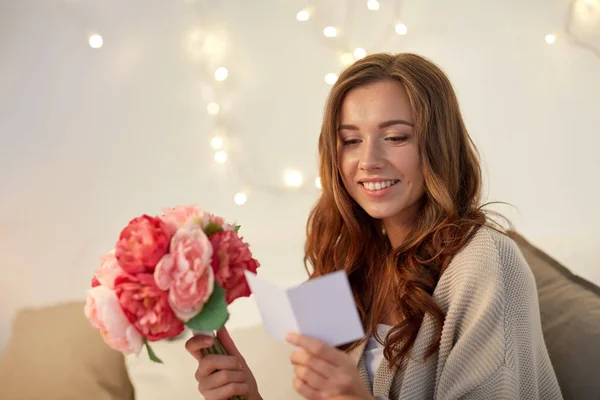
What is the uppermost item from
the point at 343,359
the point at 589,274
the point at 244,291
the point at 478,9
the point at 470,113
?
the point at 478,9

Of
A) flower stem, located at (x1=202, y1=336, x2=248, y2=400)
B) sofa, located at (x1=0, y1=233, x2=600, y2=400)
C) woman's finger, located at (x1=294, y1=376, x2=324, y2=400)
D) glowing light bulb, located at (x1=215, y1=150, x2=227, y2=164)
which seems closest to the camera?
woman's finger, located at (x1=294, y1=376, x2=324, y2=400)

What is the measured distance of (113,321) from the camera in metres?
0.96

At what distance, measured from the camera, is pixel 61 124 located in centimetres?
192

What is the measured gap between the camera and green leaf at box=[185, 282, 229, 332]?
0.98m

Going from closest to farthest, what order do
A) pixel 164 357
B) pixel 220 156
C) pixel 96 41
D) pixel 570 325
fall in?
pixel 570 325 < pixel 164 357 < pixel 96 41 < pixel 220 156

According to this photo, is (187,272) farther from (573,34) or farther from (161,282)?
(573,34)

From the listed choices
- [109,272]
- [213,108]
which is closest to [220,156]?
[213,108]

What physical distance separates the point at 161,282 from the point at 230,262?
0.12 m

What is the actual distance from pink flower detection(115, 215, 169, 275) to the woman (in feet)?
0.75

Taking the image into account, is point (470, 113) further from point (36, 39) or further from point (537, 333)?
point (36, 39)

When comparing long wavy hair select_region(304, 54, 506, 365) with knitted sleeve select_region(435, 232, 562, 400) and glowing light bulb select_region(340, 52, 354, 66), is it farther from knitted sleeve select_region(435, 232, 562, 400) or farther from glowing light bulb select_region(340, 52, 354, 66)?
glowing light bulb select_region(340, 52, 354, 66)

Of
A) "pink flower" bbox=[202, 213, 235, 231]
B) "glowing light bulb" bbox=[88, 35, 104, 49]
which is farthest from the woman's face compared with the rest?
"glowing light bulb" bbox=[88, 35, 104, 49]

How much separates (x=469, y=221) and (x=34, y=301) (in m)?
1.19

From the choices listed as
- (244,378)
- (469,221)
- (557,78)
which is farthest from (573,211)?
(244,378)
